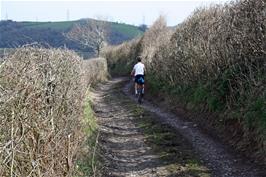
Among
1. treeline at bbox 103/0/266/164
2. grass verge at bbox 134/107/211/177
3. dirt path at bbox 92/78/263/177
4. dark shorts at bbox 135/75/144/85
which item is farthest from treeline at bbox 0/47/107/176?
dark shorts at bbox 135/75/144/85

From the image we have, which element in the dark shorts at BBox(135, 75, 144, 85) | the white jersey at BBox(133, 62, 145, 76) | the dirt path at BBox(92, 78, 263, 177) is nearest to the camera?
the dirt path at BBox(92, 78, 263, 177)

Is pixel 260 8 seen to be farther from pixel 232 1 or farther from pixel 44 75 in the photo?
pixel 44 75

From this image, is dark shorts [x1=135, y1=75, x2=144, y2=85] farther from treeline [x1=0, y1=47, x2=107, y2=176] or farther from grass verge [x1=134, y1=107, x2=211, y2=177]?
treeline [x1=0, y1=47, x2=107, y2=176]

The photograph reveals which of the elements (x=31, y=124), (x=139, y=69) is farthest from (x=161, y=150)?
(x=139, y=69)

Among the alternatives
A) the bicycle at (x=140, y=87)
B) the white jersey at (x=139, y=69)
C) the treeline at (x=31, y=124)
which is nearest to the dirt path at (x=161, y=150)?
the treeline at (x=31, y=124)

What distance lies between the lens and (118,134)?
43.4 ft

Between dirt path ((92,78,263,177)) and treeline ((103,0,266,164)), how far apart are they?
2.05 ft

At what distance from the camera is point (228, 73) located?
12.8 meters

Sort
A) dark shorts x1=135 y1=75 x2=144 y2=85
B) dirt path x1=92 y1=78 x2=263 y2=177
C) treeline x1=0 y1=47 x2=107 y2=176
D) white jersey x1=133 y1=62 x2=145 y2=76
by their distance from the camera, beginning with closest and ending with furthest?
treeline x1=0 y1=47 x2=107 y2=176 < dirt path x1=92 y1=78 x2=263 y2=177 < white jersey x1=133 y1=62 x2=145 y2=76 < dark shorts x1=135 y1=75 x2=144 y2=85

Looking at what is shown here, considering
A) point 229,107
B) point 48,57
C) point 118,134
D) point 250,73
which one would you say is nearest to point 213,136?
point 229,107

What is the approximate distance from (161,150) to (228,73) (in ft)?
11.1

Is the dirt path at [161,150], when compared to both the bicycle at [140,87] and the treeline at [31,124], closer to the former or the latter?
the treeline at [31,124]

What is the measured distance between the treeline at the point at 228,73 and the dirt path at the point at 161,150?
2.05ft

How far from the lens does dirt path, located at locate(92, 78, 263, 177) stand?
913 centimetres
